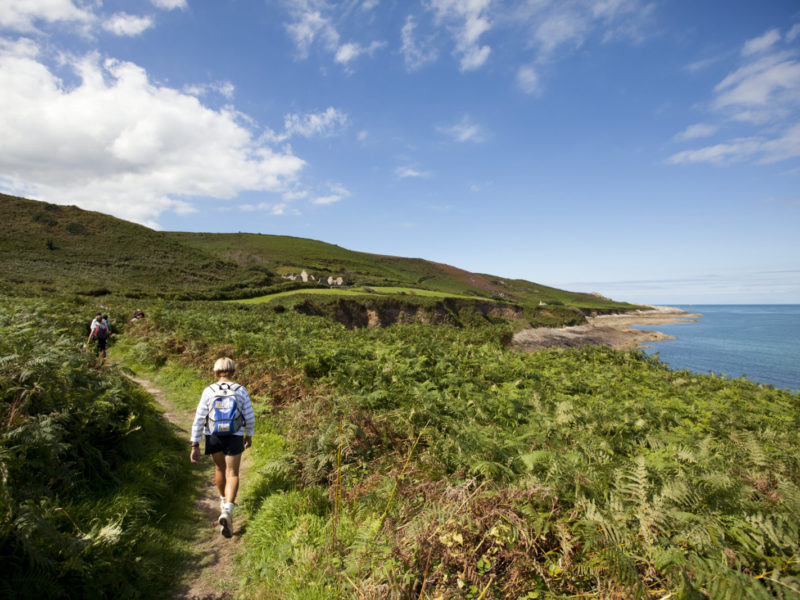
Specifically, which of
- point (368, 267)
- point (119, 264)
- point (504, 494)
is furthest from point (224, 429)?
point (368, 267)

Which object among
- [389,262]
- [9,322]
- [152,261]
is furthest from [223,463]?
[389,262]

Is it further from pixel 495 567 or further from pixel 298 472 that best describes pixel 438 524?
pixel 298 472

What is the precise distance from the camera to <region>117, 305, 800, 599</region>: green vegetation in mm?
2887

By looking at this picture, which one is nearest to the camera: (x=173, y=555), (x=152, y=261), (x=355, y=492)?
(x=173, y=555)

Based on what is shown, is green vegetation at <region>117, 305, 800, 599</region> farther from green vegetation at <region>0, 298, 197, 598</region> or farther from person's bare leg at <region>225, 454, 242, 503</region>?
green vegetation at <region>0, 298, 197, 598</region>

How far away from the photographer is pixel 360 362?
9188mm

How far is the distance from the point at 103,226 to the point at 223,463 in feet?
358

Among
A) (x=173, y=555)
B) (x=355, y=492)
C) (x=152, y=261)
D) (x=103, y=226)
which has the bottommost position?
(x=173, y=555)

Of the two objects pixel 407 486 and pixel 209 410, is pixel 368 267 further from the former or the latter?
pixel 407 486

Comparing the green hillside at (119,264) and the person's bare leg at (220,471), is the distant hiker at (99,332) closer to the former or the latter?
the person's bare leg at (220,471)

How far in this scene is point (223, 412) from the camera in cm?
517

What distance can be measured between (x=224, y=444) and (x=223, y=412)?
480mm

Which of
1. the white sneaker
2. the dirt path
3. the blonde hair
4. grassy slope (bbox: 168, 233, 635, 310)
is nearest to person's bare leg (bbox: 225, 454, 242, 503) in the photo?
the white sneaker

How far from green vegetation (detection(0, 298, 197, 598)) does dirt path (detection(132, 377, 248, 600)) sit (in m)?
0.22
